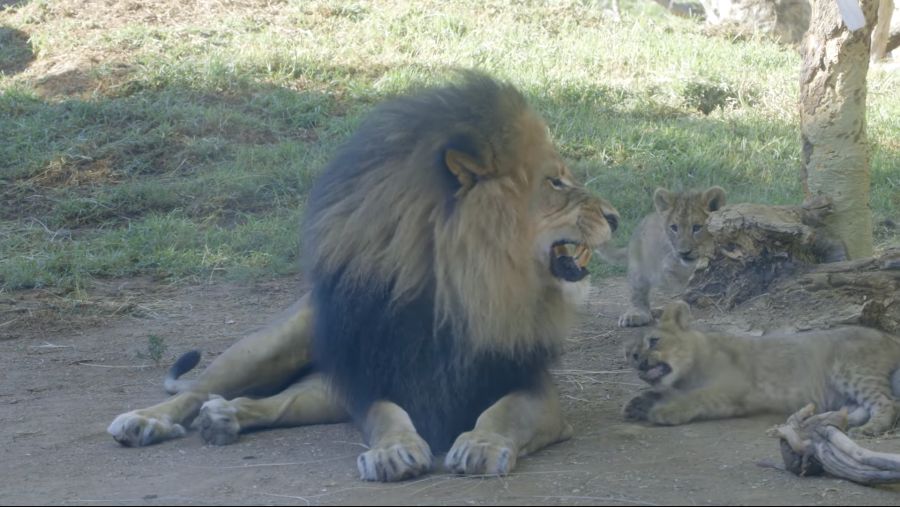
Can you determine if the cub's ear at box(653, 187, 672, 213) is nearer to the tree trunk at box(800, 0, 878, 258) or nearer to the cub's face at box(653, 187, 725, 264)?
the cub's face at box(653, 187, 725, 264)

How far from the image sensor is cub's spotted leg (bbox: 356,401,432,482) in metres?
3.30

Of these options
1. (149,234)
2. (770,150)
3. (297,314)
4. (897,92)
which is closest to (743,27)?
(897,92)

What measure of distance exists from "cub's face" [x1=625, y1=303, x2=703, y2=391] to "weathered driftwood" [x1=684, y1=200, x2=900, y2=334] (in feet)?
2.59

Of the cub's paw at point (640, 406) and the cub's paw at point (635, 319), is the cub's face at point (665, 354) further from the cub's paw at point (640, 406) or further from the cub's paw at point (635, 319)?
the cub's paw at point (635, 319)

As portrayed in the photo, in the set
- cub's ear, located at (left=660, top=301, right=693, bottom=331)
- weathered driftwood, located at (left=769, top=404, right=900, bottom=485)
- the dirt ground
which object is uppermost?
cub's ear, located at (left=660, top=301, right=693, bottom=331)

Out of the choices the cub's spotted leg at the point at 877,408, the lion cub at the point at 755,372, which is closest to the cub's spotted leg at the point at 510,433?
the lion cub at the point at 755,372

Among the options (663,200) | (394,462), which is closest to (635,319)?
(663,200)

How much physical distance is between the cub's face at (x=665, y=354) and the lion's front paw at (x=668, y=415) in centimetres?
19

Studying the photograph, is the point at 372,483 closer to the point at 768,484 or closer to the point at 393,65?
the point at 768,484

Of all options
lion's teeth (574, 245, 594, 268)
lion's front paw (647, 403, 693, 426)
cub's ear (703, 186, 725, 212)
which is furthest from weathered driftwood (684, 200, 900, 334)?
lion's teeth (574, 245, 594, 268)

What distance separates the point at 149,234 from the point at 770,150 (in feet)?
14.5

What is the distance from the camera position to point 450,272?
349 cm

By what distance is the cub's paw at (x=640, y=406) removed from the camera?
416cm

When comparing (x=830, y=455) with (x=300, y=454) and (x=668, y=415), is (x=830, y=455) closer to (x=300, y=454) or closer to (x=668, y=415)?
(x=668, y=415)
